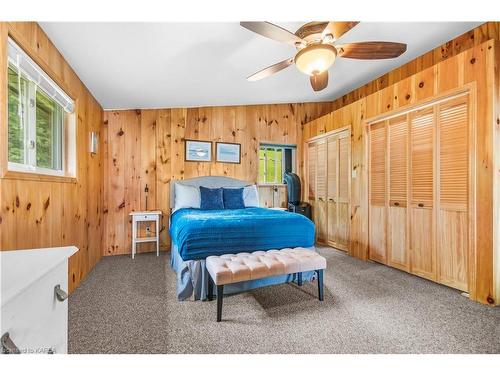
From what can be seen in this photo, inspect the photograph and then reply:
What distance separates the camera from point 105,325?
174cm

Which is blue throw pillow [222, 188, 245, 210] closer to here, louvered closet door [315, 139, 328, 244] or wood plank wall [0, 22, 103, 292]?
louvered closet door [315, 139, 328, 244]

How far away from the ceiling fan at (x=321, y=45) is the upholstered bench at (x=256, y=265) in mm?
1619

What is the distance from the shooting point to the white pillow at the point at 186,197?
3578 millimetres

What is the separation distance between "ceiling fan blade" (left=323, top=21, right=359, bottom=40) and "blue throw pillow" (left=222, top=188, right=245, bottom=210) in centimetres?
250

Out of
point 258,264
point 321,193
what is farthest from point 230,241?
point 321,193

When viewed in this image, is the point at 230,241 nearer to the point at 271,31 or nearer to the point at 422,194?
the point at 271,31

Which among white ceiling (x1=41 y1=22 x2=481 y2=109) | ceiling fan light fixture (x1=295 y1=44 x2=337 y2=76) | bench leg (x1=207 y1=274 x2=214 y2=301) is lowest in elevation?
bench leg (x1=207 y1=274 x2=214 y2=301)

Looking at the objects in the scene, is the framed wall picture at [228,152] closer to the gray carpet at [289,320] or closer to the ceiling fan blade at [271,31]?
the gray carpet at [289,320]

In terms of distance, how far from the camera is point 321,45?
1.85m

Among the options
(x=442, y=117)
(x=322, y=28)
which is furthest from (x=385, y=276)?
(x=322, y=28)

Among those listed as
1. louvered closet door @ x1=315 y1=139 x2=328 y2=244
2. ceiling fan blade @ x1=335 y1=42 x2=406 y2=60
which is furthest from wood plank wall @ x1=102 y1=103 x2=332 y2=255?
ceiling fan blade @ x1=335 y1=42 x2=406 y2=60

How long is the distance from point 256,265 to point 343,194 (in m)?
2.48

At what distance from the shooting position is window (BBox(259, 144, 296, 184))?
4.77 m

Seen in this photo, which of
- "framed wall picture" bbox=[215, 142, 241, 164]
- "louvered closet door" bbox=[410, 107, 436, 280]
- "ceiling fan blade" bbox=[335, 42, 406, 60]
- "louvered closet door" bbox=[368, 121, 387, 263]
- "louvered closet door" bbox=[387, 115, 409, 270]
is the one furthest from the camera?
"framed wall picture" bbox=[215, 142, 241, 164]
